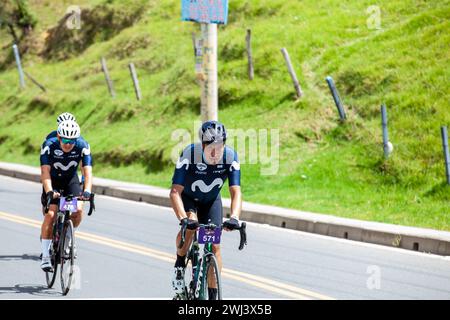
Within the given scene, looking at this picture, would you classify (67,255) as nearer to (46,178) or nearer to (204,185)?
(46,178)

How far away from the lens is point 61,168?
11.3 meters

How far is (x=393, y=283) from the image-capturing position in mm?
11070

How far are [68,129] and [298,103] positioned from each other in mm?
13558

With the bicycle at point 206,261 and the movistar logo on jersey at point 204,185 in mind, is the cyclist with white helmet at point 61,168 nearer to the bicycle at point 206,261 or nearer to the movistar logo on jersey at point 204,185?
the movistar logo on jersey at point 204,185

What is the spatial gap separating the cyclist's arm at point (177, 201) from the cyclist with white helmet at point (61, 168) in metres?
2.39

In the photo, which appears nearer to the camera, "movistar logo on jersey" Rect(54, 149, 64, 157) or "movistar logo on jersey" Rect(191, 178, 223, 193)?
"movistar logo on jersey" Rect(191, 178, 223, 193)

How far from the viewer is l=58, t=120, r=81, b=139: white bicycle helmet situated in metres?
10.7

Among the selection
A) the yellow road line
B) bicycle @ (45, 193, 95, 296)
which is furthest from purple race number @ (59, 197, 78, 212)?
the yellow road line

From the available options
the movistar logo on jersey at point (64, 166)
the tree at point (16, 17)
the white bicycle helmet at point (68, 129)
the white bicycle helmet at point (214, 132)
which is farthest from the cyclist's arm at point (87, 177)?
the tree at point (16, 17)

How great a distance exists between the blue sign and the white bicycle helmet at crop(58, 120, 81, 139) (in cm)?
1073

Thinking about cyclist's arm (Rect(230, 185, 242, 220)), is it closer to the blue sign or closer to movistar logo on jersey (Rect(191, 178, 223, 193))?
movistar logo on jersey (Rect(191, 178, 223, 193))

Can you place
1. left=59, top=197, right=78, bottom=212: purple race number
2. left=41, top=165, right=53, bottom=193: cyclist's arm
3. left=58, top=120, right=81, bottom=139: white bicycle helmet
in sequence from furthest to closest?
left=41, top=165, right=53, bottom=193: cyclist's arm → left=58, top=120, right=81, bottom=139: white bicycle helmet → left=59, top=197, right=78, bottom=212: purple race number

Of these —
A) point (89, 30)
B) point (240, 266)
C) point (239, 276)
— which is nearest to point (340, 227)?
point (240, 266)
